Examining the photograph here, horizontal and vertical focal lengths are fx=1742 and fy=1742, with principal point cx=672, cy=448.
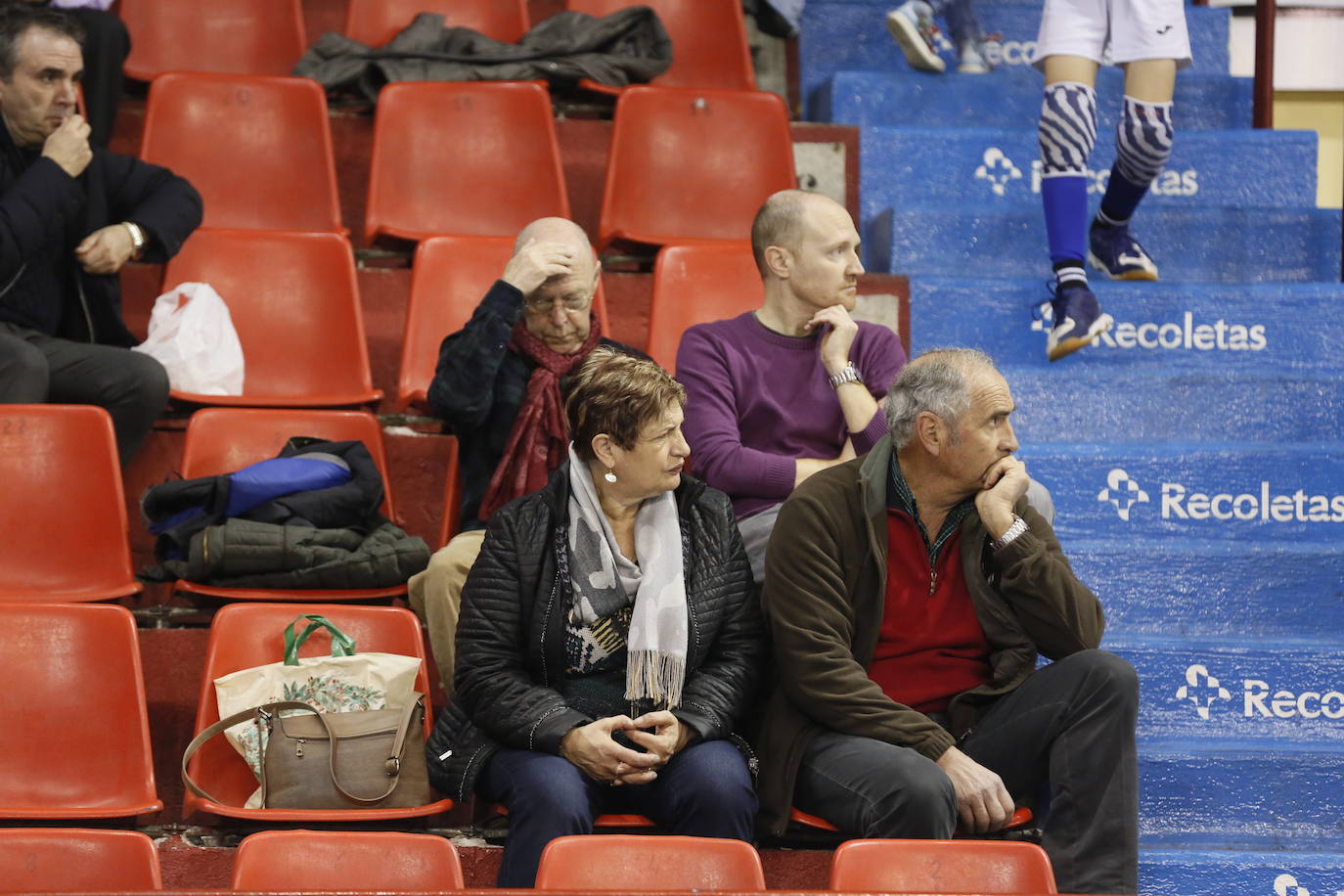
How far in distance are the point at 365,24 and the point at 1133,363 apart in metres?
2.15

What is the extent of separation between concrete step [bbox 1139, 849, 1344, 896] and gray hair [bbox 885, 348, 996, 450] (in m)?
0.69

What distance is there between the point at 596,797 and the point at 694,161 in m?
2.05

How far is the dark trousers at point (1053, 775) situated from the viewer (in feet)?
7.49

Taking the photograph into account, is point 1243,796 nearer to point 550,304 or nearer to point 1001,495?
point 1001,495

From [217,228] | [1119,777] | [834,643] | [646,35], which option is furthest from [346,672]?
[646,35]

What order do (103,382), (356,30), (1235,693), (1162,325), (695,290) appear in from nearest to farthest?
(1235,693) → (103,382) → (695,290) → (1162,325) → (356,30)

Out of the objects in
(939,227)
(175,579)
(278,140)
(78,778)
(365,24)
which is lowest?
(78,778)

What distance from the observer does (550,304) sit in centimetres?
299

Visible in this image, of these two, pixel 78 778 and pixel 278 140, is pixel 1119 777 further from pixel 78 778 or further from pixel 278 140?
pixel 278 140

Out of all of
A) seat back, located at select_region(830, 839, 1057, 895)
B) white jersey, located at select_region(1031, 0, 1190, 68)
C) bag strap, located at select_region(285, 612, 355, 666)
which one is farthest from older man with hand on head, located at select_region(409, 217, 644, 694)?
white jersey, located at select_region(1031, 0, 1190, 68)

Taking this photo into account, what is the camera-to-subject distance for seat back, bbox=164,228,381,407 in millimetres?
3578

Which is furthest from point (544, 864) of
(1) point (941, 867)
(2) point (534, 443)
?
(2) point (534, 443)

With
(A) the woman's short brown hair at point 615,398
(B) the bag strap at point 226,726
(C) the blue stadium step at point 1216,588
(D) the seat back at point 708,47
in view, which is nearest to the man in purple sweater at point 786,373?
(A) the woman's short brown hair at point 615,398

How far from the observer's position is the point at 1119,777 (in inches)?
92.0
